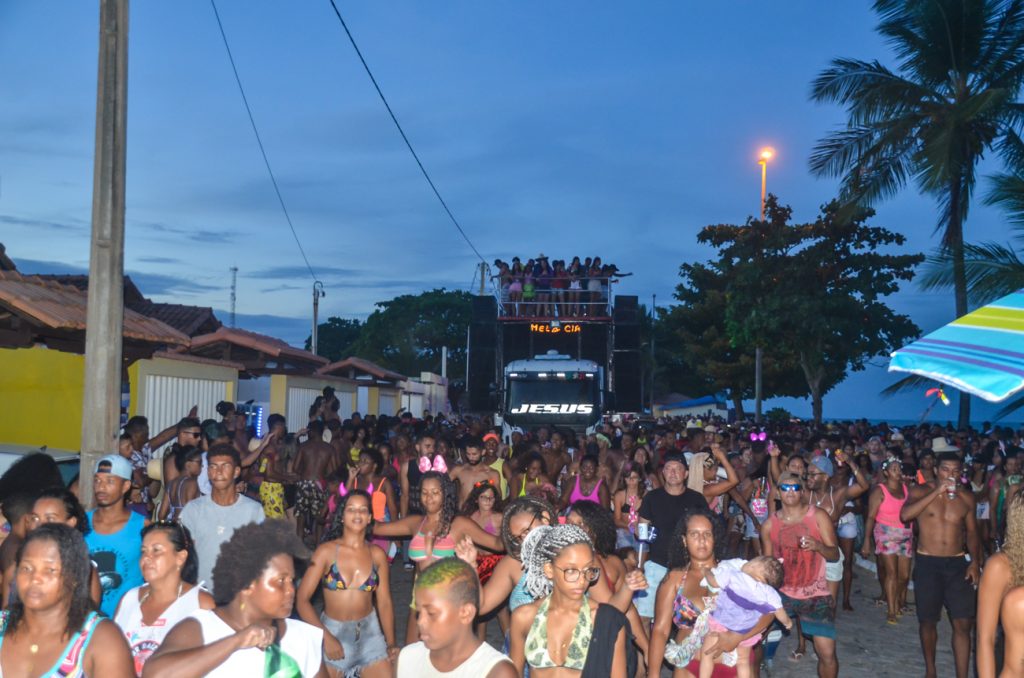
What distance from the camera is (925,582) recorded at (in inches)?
322

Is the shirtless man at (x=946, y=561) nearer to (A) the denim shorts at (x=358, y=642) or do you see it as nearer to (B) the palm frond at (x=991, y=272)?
(A) the denim shorts at (x=358, y=642)

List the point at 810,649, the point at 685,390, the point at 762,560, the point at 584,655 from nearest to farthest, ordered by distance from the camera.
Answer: the point at 584,655
the point at 762,560
the point at 810,649
the point at 685,390

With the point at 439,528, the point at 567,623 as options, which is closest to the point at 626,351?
the point at 439,528

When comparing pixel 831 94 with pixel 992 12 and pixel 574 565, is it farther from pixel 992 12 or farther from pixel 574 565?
pixel 574 565

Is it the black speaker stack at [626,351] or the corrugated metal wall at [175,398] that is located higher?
the black speaker stack at [626,351]

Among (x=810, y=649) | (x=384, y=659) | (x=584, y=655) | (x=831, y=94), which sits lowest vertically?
(x=810, y=649)

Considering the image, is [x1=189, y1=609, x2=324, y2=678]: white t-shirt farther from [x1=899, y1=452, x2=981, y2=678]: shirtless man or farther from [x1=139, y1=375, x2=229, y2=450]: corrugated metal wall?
[x1=139, y1=375, x2=229, y2=450]: corrugated metal wall

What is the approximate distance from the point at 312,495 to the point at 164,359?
5.43 m

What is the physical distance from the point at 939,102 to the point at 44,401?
18.5 meters

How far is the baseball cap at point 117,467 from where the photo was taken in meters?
6.07

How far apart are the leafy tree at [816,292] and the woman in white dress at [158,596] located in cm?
2849

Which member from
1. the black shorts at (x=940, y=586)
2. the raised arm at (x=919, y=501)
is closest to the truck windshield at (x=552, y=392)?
the raised arm at (x=919, y=501)

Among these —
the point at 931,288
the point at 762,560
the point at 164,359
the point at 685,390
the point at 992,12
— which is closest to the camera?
the point at 762,560

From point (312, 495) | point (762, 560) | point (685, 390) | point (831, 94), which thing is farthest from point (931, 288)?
point (685, 390)
